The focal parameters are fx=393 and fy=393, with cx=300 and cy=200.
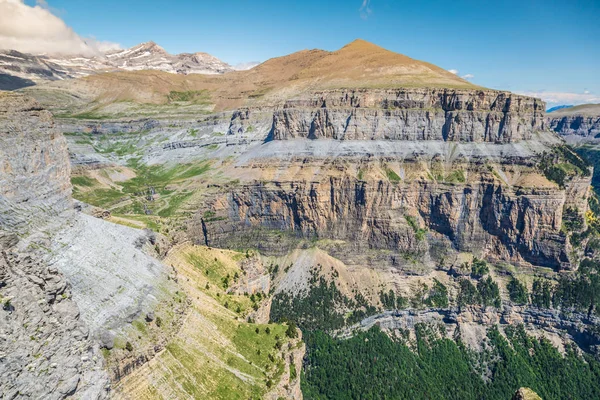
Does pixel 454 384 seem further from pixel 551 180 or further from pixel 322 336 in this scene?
pixel 551 180

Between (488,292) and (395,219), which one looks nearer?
(488,292)

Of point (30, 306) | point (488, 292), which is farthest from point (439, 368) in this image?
point (30, 306)

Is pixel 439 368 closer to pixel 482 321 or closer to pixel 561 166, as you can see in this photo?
pixel 482 321

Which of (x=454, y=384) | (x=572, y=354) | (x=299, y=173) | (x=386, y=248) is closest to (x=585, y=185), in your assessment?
(x=572, y=354)

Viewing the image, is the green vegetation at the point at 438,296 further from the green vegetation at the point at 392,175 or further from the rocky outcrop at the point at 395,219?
the green vegetation at the point at 392,175

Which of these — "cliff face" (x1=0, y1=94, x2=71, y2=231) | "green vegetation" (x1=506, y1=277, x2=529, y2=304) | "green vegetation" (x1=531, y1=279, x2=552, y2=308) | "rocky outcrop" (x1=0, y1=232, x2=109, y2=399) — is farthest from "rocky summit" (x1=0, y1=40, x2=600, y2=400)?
"rocky outcrop" (x1=0, y1=232, x2=109, y2=399)

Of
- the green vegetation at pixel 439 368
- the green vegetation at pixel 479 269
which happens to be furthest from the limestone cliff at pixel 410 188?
the green vegetation at pixel 439 368

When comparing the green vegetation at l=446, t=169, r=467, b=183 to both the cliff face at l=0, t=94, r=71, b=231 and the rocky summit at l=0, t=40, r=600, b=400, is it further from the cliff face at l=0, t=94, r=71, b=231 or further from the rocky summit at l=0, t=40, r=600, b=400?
the cliff face at l=0, t=94, r=71, b=231
